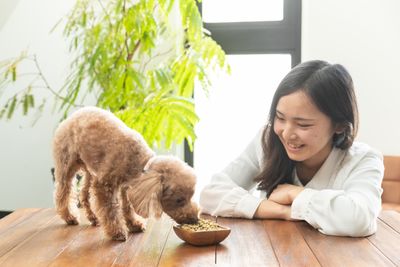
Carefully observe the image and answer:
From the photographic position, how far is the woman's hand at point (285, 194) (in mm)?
1498

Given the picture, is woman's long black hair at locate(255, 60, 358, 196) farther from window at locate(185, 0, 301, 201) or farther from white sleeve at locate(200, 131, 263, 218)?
Answer: window at locate(185, 0, 301, 201)

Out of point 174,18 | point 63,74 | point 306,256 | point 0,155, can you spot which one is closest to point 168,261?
point 306,256

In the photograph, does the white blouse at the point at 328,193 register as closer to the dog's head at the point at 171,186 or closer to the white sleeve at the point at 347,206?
the white sleeve at the point at 347,206

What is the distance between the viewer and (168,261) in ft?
3.68

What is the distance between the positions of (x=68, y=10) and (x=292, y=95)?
2.55 meters

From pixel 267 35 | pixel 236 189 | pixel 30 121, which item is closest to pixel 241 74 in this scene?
Answer: pixel 267 35

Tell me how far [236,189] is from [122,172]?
0.52m

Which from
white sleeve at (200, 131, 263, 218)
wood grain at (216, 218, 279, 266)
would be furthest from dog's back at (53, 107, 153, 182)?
white sleeve at (200, 131, 263, 218)

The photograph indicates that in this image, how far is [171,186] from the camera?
1175 mm

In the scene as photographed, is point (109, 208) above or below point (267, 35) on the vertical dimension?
below

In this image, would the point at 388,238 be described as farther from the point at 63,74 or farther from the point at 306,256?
the point at 63,74

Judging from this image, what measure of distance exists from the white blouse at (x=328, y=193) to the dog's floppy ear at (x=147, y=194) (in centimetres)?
45

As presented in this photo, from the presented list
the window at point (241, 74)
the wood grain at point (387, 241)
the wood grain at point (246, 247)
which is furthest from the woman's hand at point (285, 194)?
the window at point (241, 74)

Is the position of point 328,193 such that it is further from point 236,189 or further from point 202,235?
point 202,235
